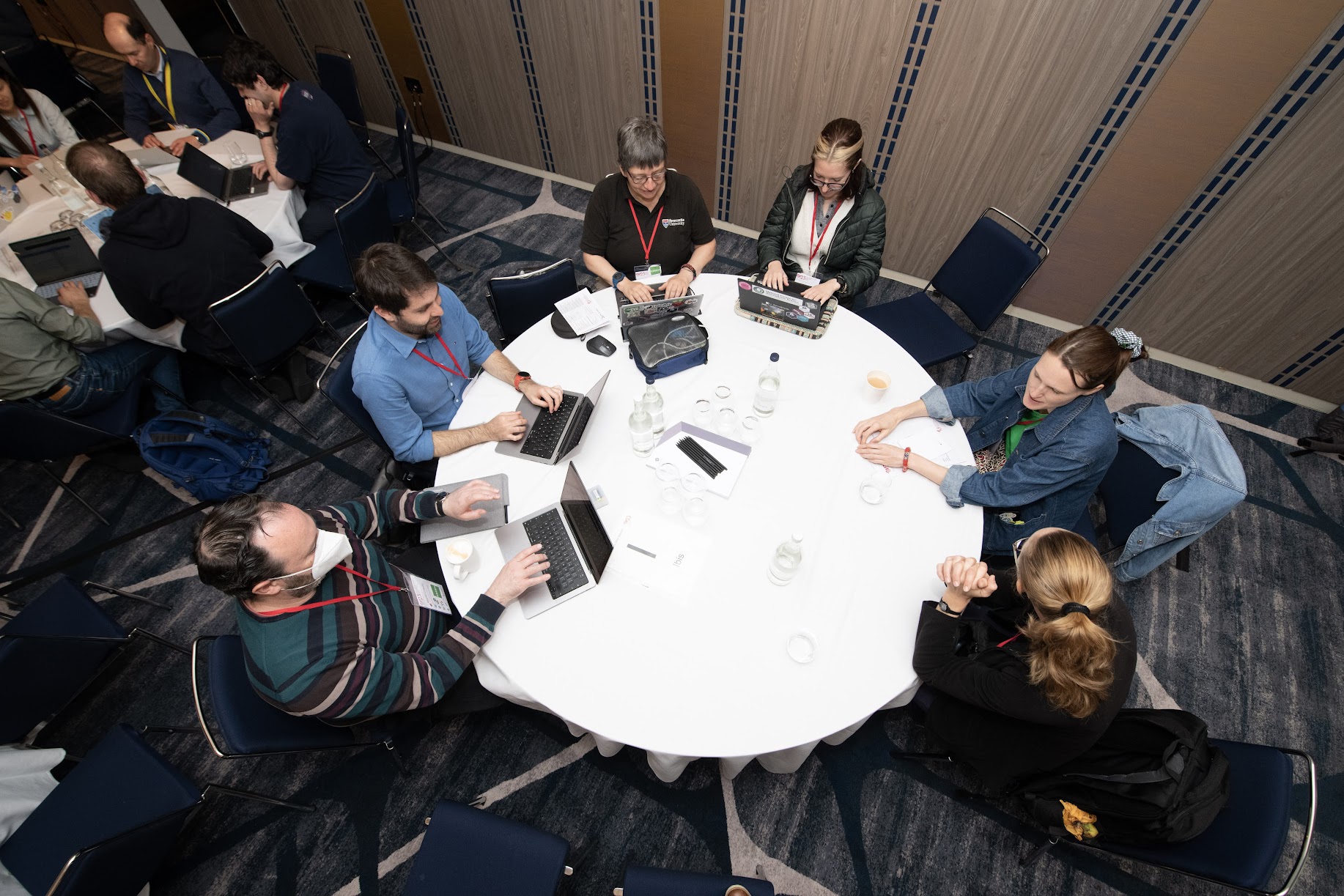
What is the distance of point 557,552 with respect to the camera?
1.95 m

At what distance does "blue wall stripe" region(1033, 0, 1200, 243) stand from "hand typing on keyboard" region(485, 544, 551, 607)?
12.7 ft

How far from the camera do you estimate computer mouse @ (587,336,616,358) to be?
2604 millimetres

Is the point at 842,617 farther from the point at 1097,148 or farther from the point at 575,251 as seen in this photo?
the point at 575,251

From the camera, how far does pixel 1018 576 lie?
1755 millimetres

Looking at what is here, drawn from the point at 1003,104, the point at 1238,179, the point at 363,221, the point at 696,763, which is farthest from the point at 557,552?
the point at 1238,179

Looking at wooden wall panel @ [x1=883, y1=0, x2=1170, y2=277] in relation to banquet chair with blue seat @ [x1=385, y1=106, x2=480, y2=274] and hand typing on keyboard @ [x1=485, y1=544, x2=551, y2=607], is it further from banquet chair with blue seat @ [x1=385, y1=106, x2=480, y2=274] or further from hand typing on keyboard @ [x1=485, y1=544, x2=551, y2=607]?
hand typing on keyboard @ [x1=485, y1=544, x2=551, y2=607]

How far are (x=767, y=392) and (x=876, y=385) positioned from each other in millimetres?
480

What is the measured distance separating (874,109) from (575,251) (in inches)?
96.2

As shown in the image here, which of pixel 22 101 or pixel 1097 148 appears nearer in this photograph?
pixel 1097 148

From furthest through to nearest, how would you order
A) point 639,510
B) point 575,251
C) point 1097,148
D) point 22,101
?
point 575,251
point 22,101
point 1097,148
point 639,510

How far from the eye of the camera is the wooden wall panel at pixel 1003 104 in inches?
114

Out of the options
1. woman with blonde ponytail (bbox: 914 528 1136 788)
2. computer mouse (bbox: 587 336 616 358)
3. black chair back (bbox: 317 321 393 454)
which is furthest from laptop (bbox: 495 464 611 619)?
woman with blonde ponytail (bbox: 914 528 1136 788)

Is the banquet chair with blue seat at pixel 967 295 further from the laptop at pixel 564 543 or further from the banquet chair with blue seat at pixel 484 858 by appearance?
the banquet chair with blue seat at pixel 484 858

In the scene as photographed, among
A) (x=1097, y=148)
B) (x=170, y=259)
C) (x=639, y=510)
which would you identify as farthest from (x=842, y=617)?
(x=170, y=259)
